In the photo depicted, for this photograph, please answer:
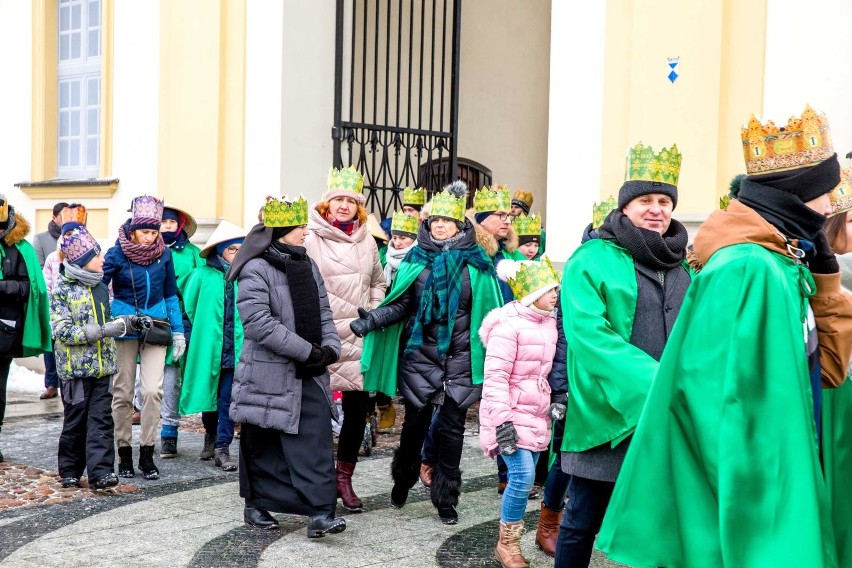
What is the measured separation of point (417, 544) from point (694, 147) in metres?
4.25

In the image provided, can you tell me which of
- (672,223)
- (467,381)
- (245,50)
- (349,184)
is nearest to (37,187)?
(245,50)

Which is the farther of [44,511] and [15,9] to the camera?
[15,9]

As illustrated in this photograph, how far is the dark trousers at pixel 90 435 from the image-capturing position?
6926 mm

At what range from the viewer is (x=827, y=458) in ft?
11.1

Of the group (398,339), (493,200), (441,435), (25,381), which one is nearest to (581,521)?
(441,435)

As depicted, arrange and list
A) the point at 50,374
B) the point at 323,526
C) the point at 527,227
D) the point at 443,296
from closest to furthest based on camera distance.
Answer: the point at 323,526, the point at 443,296, the point at 527,227, the point at 50,374

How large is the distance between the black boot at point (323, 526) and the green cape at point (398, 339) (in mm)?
928

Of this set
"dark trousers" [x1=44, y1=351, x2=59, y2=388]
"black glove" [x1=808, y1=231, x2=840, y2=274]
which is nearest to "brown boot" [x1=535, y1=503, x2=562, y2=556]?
"black glove" [x1=808, y1=231, x2=840, y2=274]

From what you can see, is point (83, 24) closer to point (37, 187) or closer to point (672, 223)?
point (37, 187)

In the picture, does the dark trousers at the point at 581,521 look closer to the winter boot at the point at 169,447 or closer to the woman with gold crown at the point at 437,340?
the woman with gold crown at the point at 437,340

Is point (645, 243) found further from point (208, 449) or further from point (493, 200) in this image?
point (208, 449)

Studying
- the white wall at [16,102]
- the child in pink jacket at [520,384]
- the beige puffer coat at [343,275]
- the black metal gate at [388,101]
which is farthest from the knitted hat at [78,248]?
the white wall at [16,102]

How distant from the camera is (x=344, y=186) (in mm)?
7223

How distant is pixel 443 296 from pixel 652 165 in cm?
218
